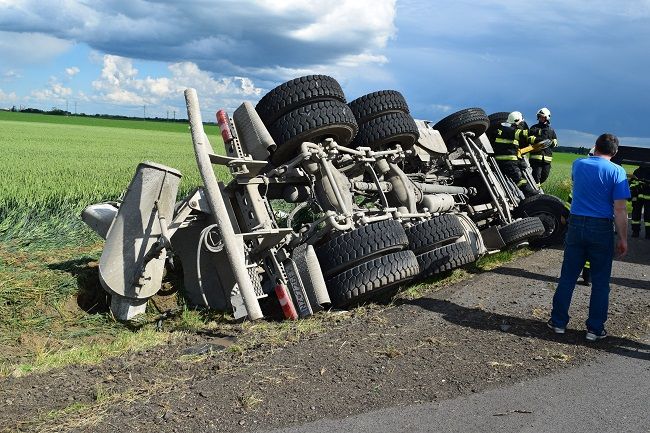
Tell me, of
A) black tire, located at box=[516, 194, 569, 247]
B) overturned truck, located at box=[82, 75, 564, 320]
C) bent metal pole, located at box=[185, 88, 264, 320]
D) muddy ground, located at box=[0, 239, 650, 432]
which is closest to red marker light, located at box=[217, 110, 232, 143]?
overturned truck, located at box=[82, 75, 564, 320]

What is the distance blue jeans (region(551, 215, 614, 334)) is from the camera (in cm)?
526

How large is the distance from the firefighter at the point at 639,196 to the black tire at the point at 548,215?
98.1 inches

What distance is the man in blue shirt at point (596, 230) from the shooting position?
5262 mm

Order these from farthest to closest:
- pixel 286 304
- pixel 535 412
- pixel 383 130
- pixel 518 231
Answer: pixel 518 231 → pixel 383 130 → pixel 286 304 → pixel 535 412

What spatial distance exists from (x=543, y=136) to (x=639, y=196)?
2145mm

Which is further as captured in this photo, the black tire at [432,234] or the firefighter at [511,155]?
the firefighter at [511,155]

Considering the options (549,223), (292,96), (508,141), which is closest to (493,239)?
(549,223)

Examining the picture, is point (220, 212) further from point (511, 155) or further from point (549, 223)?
point (511, 155)

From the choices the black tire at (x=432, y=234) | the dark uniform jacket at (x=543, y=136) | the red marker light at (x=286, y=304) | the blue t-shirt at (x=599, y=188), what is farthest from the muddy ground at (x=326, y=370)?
the dark uniform jacket at (x=543, y=136)

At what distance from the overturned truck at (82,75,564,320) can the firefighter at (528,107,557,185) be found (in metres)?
3.57

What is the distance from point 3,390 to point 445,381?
9.01 feet

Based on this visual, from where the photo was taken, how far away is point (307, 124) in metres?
6.52

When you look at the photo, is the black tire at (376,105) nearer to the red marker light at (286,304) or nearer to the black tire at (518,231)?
the black tire at (518,231)

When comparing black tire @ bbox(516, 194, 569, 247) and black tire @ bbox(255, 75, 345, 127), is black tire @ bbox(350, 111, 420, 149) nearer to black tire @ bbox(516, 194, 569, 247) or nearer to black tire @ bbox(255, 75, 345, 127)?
black tire @ bbox(255, 75, 345, 127)
